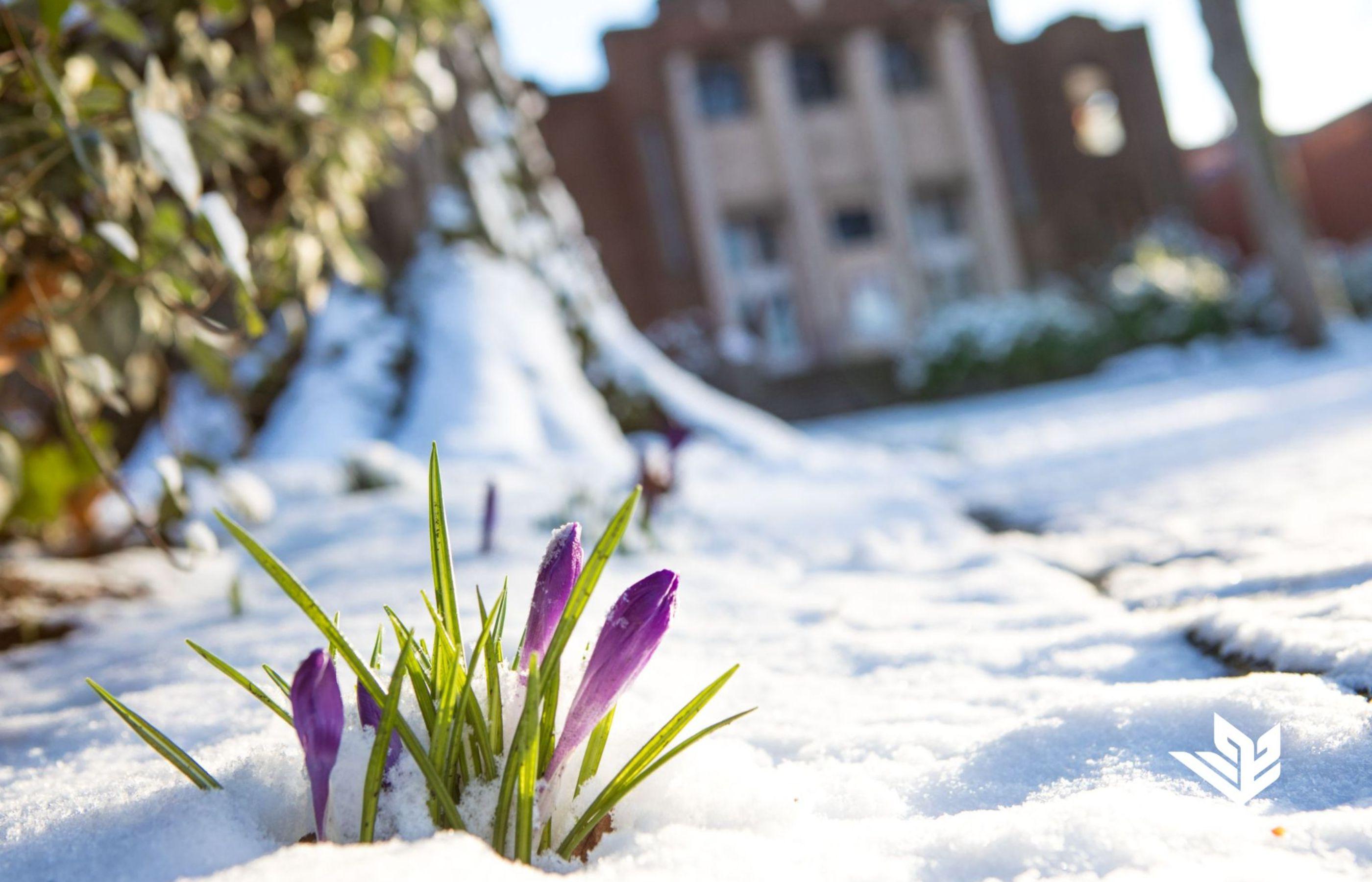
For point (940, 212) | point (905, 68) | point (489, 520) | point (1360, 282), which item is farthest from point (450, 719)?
point (905, 68)

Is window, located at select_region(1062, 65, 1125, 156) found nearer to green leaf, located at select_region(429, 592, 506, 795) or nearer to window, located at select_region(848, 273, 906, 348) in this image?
window, located at select_region(848, 273, 906, 348)

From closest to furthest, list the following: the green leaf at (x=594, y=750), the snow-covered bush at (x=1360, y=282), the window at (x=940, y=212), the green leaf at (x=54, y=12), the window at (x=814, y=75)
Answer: the green leaf at (x=594, y=750) < the green leaf at (x=54, y=12) < the snow-covered bush at (x=1360, y=282) < the window at (x=814, y=75) < the window at (x=940, y=212)

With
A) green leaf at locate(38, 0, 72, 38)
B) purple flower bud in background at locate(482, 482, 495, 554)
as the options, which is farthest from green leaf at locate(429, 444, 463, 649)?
purple flower bud in background at locate(482, 482, 495, 554)

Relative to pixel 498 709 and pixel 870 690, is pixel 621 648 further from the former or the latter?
pixel 870 690

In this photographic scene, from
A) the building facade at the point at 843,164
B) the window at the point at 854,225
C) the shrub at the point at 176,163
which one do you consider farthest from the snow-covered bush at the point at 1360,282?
the shrub at the point at 176,163

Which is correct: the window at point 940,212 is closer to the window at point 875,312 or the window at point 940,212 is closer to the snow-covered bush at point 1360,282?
the window at point 875,312
